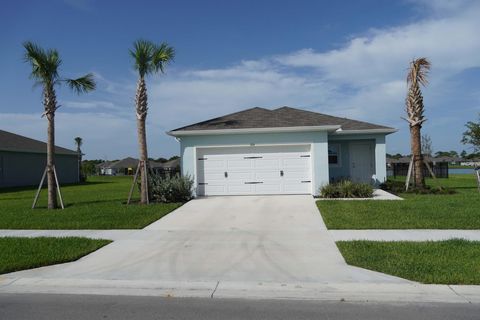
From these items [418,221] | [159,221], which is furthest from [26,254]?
[418,221]

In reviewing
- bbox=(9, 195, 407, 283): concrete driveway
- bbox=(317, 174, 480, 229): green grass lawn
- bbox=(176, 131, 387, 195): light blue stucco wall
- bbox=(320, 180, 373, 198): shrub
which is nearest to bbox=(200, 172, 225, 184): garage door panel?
bbox=(176, 131, 387, 195): light blue stucco wall

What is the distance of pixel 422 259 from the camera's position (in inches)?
275

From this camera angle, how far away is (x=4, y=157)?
29.3 meters

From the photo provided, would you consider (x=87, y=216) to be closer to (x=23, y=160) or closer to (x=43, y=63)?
(x=43, y=63)

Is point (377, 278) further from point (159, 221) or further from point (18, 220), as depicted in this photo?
point (18, 220)

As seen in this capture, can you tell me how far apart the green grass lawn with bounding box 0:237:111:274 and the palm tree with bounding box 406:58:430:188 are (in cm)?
1366

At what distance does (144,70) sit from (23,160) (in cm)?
2066

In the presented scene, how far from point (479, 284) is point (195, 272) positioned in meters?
4.14

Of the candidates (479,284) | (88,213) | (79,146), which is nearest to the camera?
(479,284)

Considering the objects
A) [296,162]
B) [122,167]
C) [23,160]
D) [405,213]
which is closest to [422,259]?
[405,213]

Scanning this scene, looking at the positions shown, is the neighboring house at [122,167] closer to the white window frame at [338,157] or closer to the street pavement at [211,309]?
the white window frame at [338,157]

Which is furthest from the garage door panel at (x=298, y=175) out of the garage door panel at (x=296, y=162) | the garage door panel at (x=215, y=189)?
the garage door panel at (x=215, y=189)

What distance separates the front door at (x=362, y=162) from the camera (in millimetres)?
20797

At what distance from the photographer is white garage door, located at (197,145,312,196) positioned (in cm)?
1727
